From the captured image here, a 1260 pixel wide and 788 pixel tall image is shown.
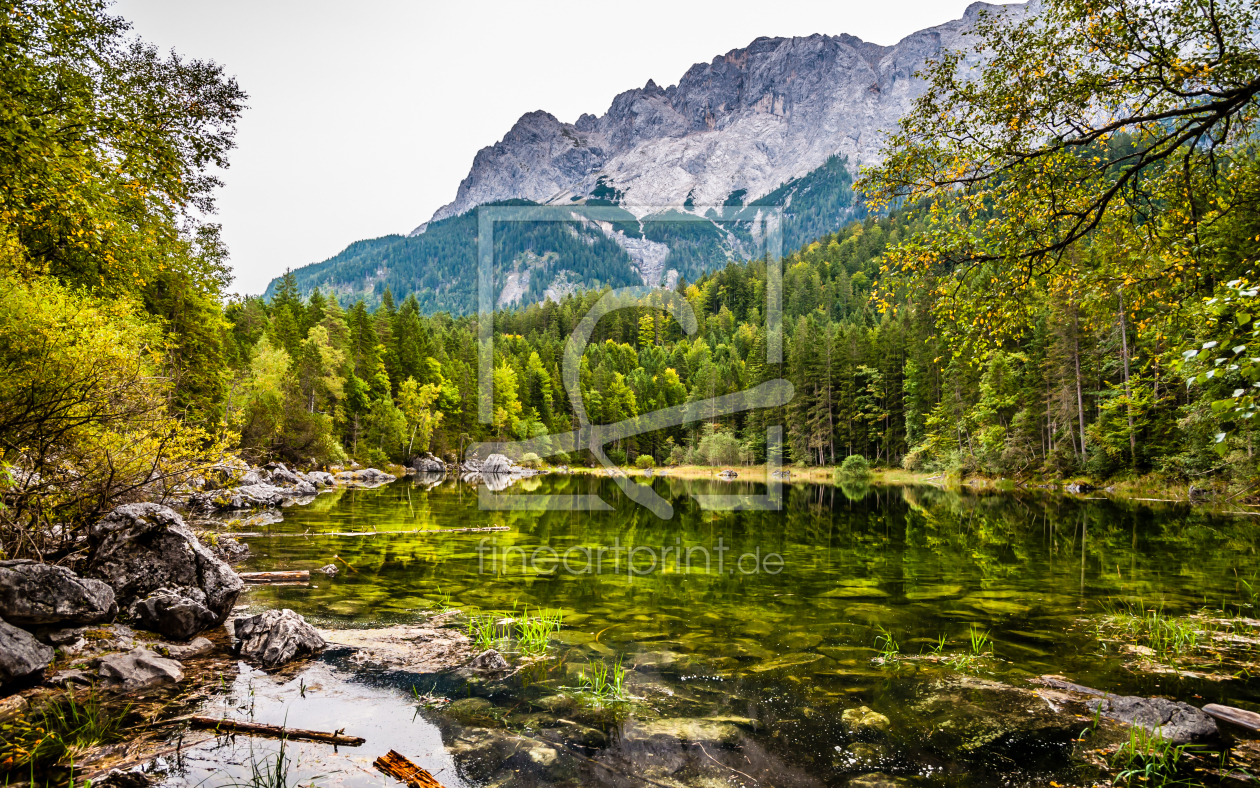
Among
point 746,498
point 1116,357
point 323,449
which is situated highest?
point 1116,357

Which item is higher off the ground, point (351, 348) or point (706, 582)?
point (351, 348)

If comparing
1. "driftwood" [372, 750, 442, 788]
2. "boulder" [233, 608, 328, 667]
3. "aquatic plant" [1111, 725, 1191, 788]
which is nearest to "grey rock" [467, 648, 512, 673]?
"boulder" [233, 608, 328, 667]

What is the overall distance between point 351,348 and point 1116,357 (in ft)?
229

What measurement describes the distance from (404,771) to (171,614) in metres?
5.61

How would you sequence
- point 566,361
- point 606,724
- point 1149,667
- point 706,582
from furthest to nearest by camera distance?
point 566,361, point 706,582, point 1149,667, point 606,724

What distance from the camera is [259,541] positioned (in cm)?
1692

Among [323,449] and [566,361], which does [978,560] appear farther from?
[566,361]

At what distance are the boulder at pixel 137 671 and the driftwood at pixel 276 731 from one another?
1.44 metres

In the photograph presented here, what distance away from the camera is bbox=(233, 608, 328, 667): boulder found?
7555mm

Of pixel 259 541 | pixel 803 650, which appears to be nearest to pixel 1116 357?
pixel 803 650

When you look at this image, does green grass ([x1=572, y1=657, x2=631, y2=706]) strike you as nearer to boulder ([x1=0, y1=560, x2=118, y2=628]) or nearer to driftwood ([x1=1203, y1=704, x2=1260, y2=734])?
driftwood ([x1=1203, y1=704, x2=1260, y2=734])

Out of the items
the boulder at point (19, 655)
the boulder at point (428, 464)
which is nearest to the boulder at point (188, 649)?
the boulder at point (19, 655)

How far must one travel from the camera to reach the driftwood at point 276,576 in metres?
12.0

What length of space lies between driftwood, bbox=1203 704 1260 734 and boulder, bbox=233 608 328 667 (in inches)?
404
